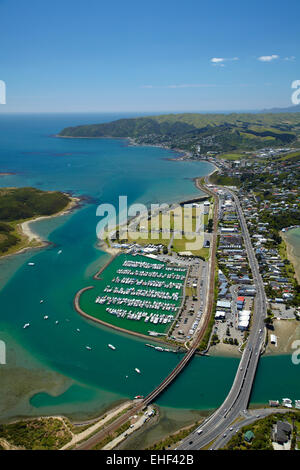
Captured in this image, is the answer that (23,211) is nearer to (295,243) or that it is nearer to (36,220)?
(36,220)

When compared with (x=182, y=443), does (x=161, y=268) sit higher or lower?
higher

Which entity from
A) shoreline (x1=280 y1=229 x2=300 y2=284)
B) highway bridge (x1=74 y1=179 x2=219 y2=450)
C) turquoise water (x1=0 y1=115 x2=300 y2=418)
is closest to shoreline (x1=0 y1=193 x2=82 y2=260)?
turquoise water (x1=0 y1=115 x2=300 y2=418)

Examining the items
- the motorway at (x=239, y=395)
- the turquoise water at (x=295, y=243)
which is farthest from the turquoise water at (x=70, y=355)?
the turquoise water at (x=295, y=243)

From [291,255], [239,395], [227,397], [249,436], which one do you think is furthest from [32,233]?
[249,436]

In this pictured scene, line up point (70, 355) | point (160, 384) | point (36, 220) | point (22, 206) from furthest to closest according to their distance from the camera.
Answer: point (22, 206)
point (36, 220)
point (70, 355)
point (160, 384)

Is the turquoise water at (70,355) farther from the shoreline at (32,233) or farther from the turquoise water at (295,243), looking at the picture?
the turquoise water at (295,243)

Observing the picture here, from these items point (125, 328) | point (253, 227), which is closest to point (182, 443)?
point (125, 328)

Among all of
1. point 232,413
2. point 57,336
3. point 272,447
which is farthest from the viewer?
point 57,336

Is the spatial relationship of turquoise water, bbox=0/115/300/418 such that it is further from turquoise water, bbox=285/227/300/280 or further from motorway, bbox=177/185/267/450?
turquoise water, bbox=285/227/300/280

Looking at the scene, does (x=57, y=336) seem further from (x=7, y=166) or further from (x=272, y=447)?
(x=7, y=166)
